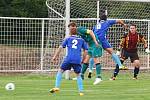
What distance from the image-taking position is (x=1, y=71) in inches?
921

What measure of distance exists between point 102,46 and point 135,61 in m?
2.66

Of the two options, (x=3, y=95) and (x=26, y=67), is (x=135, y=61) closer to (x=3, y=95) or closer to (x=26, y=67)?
(x=26, y=67)

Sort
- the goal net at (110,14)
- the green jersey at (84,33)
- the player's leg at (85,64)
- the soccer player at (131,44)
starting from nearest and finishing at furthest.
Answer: the green jersey at (84,33)
the player's leg at (85,64)
the soccer player at (131,44)
the goal net at (110,14)

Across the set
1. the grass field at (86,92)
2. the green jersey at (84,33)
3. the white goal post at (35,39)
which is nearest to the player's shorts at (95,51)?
the green jersey at (84,33)

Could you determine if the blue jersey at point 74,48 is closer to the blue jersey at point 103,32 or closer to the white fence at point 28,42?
the blue jersey at point 103,32

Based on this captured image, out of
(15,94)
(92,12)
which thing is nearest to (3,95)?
(15,94)

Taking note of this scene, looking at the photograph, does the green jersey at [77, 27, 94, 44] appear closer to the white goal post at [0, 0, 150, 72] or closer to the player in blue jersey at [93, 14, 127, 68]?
the player in blue jersey at [93, 14, 127, 68]

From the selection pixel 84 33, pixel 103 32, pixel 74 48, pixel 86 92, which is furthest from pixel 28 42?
pixel 74 48

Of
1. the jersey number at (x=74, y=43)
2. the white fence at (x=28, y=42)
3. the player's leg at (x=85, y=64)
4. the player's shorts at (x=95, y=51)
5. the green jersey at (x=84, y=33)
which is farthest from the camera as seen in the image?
the white fence at (x=28, y=42)

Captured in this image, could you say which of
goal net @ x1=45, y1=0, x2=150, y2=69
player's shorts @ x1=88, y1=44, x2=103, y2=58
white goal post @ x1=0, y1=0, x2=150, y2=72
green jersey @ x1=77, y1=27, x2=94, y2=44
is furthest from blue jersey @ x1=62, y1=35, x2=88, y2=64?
goal net @ x1=45, y1=0, x2=150, y2=69

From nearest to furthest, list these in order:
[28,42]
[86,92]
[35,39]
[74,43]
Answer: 1. [74,43]
2. [86,92]
3. [35,39]
4. [28,42]

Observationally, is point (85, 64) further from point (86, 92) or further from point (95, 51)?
point (86, 92)

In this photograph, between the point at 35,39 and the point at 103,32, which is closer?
the point at 103,32

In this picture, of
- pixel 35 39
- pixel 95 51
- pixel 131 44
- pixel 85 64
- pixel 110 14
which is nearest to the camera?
pixel 95 51
